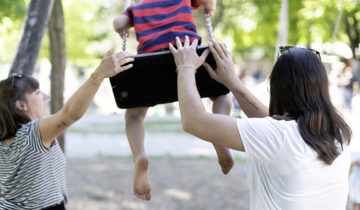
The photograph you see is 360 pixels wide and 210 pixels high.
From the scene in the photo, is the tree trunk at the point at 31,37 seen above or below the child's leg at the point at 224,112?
above

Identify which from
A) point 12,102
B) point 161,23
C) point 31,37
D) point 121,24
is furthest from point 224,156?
point 31,37

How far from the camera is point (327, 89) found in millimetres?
1707

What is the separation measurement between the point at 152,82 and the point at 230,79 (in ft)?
1.33

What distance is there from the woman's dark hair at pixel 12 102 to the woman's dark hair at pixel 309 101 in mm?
1400

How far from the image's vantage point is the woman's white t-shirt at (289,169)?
157 centimetres

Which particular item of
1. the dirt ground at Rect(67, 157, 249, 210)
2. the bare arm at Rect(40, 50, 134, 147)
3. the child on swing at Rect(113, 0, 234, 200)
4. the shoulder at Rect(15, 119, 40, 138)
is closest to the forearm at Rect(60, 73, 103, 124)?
the bare arm at Rect(40, 50, 134, 147)

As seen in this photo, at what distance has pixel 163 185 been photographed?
21.0 ft

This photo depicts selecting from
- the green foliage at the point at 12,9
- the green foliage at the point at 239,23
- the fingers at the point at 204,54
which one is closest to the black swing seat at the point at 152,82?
the fingers at the point at 204,54

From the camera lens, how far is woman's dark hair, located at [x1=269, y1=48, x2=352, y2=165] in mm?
1604

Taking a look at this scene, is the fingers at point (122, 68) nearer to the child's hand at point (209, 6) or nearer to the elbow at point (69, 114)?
the elbow at point (69, 114)

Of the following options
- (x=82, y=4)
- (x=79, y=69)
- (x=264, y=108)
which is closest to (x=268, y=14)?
(x=82, y=4)

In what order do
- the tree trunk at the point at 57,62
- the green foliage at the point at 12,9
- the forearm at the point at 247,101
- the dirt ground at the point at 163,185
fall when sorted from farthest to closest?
the dirt ground at the point at 163,185 → the tree trunk at the point at 57,62 → the green foliage at the point at 12,9 → the forearm at the point at 247,101

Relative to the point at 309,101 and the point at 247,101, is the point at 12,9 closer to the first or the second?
the point at 247,101

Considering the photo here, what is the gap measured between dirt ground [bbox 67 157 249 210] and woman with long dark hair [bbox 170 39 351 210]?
390cm
